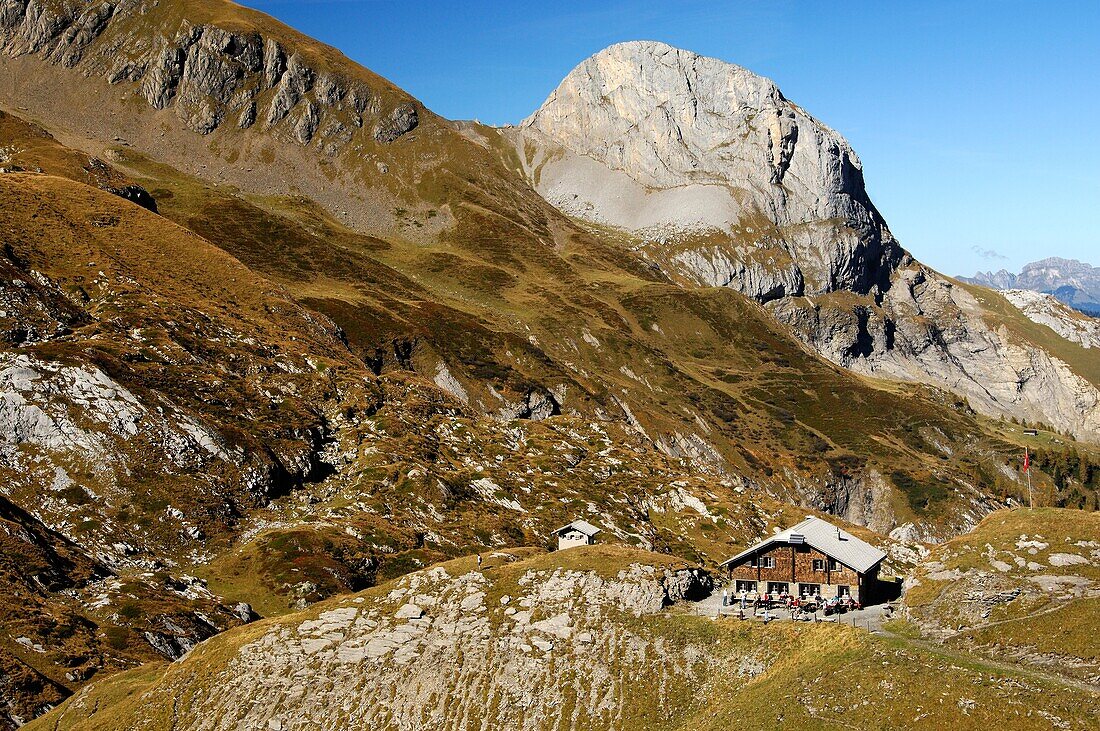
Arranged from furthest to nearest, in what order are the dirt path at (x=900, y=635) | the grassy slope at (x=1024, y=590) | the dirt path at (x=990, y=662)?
the grassy slope at (x=1024, y=590) → the dirt path at (x=900, y=635) → the dirt path at (x=990, y=662)

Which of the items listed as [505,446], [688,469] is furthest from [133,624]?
[688,469]

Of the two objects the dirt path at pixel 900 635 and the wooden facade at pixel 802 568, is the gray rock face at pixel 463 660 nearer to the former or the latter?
the dirt path at pixel 900 635

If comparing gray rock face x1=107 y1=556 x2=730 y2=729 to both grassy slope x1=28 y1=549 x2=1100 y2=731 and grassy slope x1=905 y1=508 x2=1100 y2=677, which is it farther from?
grassy slope x1=905 y1=508 x2=1100 y2=677

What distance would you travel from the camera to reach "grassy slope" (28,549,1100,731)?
39.8 meters

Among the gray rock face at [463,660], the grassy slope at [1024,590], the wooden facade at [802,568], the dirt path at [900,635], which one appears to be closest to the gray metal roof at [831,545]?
the wooden facade at [802,568]

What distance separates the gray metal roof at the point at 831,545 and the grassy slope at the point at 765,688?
7.75 m

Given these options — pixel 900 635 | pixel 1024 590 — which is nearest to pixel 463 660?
pixel 900 635

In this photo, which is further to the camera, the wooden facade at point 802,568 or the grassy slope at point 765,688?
the wooden facade at point 802,568

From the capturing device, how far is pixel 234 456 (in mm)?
101750

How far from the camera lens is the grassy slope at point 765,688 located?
131 ft

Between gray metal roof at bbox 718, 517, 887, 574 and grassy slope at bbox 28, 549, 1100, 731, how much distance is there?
775 cm

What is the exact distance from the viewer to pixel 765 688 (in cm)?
4619

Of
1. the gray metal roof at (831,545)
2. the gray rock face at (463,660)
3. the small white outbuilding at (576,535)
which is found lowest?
the gray rock face at (463,660)

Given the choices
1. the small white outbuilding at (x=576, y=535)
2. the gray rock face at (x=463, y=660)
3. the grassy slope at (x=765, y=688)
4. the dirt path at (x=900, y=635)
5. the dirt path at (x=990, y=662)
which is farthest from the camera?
the small white outbuilding at (x=576, y=535)
